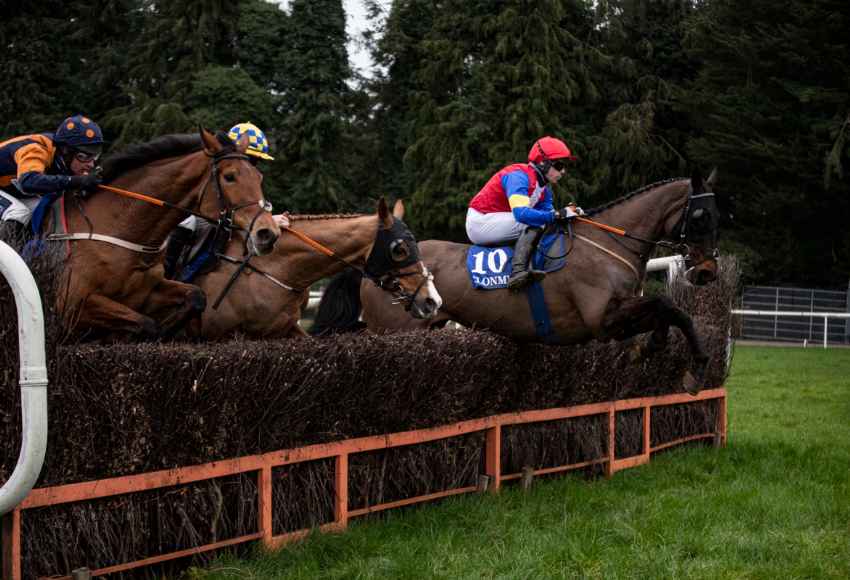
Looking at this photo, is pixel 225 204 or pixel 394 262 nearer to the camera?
pixel 225 204

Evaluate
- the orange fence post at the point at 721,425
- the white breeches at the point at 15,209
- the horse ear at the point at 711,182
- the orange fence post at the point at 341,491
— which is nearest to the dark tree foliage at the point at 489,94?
the orange fence post at the point at 721,425

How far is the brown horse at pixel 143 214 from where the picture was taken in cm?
579

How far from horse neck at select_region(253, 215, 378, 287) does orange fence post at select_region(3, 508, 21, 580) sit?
3.30m

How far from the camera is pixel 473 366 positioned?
635cm

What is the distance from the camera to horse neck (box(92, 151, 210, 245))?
5914mm

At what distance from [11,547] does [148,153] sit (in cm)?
281

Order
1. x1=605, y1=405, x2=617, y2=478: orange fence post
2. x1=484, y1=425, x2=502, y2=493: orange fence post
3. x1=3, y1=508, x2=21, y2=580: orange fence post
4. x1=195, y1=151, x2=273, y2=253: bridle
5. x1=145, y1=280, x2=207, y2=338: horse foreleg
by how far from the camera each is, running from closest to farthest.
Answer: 1. x1=3, y1=508, x2=21, y2=580: orange fence post
2. x1=195, y1=151, x2=273, y2=253: bridle
3. x1=145, y1=280, x2=207, y2=338: horse foreleg
4. x1=484, y1=425, x2=502, y2=493: orange fence post
5. x1=605, y1=405, x2=617, y2=478: orange fence post

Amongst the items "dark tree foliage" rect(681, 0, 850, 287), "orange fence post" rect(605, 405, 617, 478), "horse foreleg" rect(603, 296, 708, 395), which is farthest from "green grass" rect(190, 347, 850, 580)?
"dark tree foliage" rect(681, 0, 850, 287)

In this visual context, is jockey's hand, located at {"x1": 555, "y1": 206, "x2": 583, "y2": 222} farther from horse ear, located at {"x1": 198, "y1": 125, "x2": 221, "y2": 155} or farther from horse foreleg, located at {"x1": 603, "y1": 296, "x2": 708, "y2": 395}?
horse ear, located at {"x1": 198, "y1": 125, "x2": 221, "y2": 155}

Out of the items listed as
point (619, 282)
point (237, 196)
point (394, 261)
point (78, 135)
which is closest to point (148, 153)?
point (78, 135)

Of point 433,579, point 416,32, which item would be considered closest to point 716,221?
point 433,579

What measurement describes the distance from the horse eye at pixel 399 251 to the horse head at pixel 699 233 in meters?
2.00

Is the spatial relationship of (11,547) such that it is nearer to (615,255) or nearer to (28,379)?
(28,379)

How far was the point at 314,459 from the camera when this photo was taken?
17.2ft
